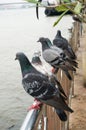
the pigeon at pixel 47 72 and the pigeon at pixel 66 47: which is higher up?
the pigeon at pixel 47 72

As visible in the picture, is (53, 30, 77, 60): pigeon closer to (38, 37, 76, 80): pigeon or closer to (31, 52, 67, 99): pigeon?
(38, 37, 76, 80): pigeon

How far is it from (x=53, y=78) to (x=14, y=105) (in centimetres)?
925

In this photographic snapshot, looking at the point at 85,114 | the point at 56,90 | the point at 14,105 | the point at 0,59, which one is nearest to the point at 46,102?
the point at 56,90

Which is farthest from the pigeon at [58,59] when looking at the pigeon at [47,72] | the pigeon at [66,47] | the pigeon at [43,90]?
the pigeon at [43,90]

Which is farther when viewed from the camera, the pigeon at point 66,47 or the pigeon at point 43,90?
the pigeon at point 66,47

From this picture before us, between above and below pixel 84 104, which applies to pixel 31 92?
above

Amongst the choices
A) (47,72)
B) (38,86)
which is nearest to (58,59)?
(47,72)

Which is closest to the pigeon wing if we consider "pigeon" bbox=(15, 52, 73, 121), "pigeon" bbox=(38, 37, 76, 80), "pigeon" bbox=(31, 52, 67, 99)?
"pigeon" bbox=(15, 52, 73, 121)

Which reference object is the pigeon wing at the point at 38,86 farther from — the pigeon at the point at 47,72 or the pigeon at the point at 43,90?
the pigeon at the point at 47,72

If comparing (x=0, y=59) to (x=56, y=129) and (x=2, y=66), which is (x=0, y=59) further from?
(x=56, y=129)

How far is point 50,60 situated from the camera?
5957 millimetres

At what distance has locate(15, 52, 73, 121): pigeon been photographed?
349 cm

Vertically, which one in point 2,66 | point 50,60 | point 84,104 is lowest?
point 2,66

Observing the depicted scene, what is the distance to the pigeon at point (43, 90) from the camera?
11.5 feet
